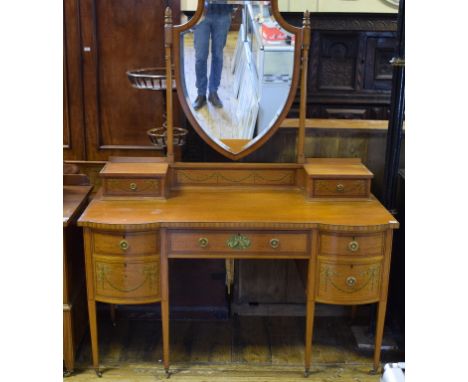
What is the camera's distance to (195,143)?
2773 mm

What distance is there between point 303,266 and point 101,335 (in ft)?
3.26

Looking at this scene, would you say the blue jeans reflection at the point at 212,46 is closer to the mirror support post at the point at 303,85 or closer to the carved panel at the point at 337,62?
the mirror support post at the point at 303,85

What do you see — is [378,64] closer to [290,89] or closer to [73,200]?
[290,89]

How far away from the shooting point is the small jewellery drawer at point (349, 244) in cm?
212

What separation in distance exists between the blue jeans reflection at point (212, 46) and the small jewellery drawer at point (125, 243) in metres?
0.66

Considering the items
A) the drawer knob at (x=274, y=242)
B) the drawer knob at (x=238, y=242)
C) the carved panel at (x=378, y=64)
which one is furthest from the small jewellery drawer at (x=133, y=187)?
the carved panel at (x=378, y=64)

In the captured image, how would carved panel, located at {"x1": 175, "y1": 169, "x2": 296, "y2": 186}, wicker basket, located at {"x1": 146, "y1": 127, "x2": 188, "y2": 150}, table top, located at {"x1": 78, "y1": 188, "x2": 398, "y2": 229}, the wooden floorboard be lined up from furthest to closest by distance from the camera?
wicker basket, located at {"x1": 146, "y1": 127, "x2": 188, "y2": 150}
carved panel, located at {"x1": 175, "y1": 169, "x2": 296, "y2": 186}
the wooden floorboard
table top, located at {"x1": 78, "y1": 188, "x2": 398, "y2": 229}

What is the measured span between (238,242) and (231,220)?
0.31ft

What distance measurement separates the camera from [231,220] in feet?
6.86

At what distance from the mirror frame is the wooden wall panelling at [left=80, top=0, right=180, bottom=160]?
591 mm

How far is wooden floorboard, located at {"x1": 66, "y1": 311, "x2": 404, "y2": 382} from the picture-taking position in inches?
91.7

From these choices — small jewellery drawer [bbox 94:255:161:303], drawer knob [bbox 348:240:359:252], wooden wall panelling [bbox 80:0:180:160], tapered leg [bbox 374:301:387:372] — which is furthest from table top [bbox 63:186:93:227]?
tapered leg [bbox 374:301:387:372]

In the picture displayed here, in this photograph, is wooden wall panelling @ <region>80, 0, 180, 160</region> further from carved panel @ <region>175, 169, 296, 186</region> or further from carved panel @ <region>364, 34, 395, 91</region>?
carved panel @ <region>364, 34, 395, 91</region>

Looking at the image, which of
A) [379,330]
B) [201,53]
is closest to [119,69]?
[201,53]
